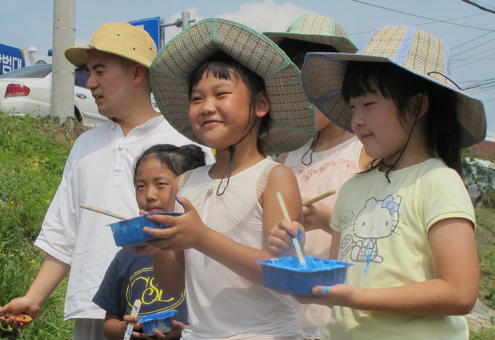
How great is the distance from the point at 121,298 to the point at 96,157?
76cm

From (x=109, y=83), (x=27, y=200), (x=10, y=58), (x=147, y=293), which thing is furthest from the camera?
(x=10, y=58)

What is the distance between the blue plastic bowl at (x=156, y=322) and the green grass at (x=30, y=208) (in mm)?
2471

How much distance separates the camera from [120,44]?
290 cm

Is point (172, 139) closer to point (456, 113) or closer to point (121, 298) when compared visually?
point (121, 298)

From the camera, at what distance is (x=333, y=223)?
193 centimetres

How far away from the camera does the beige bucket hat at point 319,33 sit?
2568mm

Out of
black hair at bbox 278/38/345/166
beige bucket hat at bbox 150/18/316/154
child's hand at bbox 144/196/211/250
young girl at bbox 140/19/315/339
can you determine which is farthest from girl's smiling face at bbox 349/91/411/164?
black hair at bbox 278/38/345/166

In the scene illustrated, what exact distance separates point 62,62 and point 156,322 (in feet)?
22.6

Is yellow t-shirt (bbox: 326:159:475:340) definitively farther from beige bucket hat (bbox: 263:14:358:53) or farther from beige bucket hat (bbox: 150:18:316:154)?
beige bucket hat (bbox: 263:14:358:53)

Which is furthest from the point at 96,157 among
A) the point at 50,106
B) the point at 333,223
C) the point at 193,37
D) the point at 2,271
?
the point at 50,106

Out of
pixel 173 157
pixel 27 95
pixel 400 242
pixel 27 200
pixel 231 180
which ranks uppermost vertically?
pixel 27 95

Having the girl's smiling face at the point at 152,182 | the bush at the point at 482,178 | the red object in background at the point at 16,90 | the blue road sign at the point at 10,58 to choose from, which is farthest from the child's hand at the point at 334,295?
the blue road sign at the point at 10,58

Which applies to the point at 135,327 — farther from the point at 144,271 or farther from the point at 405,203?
the point at 405,203

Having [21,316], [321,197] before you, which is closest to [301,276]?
[321,197]
